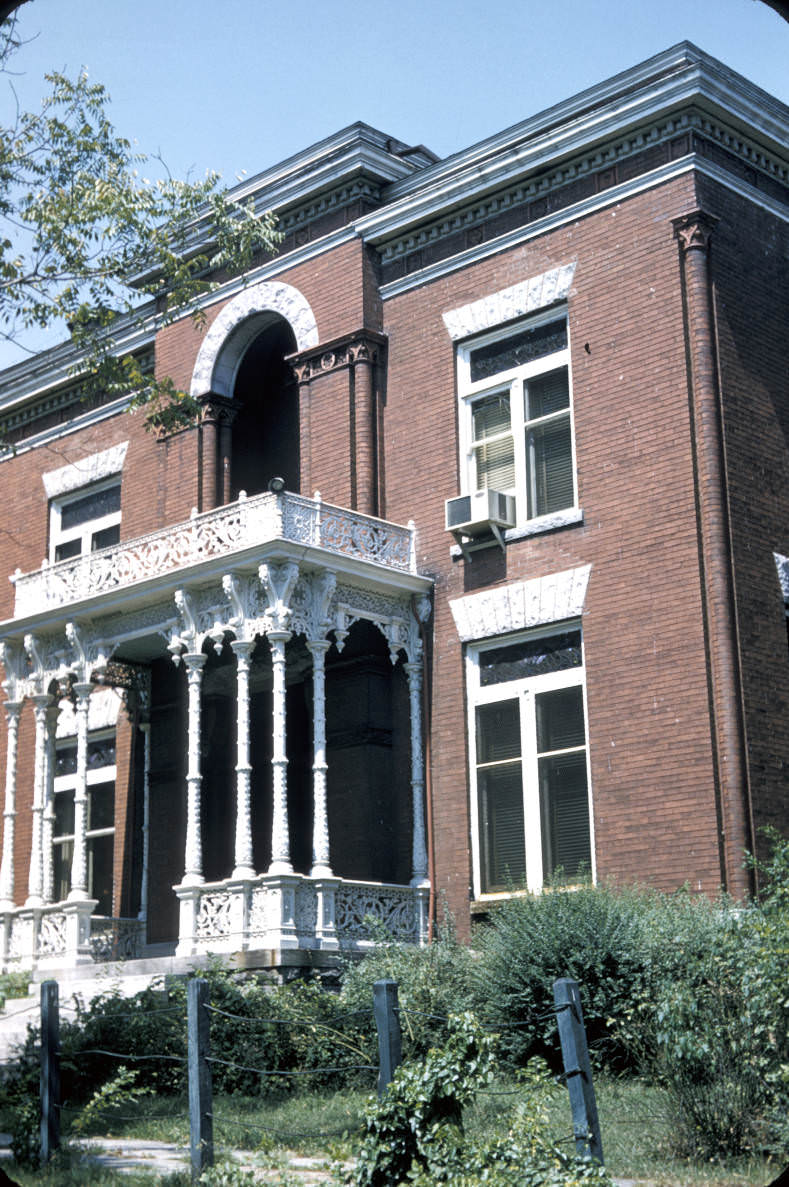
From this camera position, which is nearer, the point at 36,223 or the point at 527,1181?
the point at 527,1181

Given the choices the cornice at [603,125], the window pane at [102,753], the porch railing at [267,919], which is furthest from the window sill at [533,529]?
the window pane at [102,753]

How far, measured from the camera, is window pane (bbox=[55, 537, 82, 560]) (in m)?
25.0

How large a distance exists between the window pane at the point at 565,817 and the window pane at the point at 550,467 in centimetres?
312

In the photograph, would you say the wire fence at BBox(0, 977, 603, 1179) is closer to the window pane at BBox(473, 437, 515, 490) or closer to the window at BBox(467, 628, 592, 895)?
the window at BBox(467, 628, 592, 895)

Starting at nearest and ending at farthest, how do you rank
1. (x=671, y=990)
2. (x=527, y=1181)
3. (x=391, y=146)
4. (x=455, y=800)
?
(x=527, y=1181)
(x=671, y=990)
(x=455, y=800)
(x=391, y=146)

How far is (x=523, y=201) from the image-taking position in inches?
754

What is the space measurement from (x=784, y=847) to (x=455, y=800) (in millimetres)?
7712

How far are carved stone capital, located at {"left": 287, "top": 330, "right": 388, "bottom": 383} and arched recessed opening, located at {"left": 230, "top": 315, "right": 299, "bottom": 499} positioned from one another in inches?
65.5

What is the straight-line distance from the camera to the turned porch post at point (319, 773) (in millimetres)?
17062

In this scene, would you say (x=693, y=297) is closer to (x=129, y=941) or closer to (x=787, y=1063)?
(x=787, y=1063)

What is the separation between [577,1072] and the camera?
8312 millimetres

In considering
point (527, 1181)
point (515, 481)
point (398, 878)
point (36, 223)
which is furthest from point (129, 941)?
point (527, 1181)

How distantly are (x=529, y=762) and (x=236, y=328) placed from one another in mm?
8265

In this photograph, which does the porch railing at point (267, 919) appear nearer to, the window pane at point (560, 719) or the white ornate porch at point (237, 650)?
the white ornate porch at point (237, 650)
